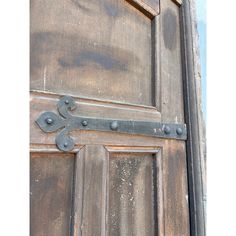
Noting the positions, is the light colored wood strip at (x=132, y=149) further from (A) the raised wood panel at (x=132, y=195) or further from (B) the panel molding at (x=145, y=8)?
(B) the panel molding at (x=145, y=8)

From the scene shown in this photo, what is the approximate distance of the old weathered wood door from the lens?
0.54m

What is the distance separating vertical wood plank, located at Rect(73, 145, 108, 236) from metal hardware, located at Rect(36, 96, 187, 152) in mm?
39

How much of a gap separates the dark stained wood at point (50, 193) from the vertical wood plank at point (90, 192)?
2cm

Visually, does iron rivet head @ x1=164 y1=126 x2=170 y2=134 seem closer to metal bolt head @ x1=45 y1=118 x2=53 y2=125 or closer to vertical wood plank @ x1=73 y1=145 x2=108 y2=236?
vertical wood plank @ x1=73 y1=145 x2=108 y2=236

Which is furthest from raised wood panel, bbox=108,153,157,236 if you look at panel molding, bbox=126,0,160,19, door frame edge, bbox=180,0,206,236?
panel molding, bbox=126,0,160,19

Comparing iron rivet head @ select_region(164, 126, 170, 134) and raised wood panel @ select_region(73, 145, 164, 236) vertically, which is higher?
iron rivet head @ select_region(164, 126, 170, 134)

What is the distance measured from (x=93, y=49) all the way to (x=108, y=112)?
5.1 inches

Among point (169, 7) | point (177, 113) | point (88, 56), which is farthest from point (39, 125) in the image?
point (169, 7)

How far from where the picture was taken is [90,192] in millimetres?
568

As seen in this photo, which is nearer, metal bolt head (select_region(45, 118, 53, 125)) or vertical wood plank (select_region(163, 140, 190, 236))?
metal bolt head (select_region(45, 118, 53, 125))

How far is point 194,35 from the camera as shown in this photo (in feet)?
2.60

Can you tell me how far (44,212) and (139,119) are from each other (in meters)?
0.27

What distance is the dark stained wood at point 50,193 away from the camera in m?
0.52

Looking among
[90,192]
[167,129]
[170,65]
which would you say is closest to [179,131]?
[167,129]
